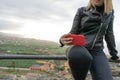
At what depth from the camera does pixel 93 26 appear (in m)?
4.66

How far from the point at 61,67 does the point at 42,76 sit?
33cm

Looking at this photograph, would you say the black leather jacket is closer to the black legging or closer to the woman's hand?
the black legging

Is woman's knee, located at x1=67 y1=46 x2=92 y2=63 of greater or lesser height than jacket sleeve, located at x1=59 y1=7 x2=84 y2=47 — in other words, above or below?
below

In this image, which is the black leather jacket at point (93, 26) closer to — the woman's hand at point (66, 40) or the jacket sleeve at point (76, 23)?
the jacket sleeve at point (76, 23)

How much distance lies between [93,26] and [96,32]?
2.9 inches

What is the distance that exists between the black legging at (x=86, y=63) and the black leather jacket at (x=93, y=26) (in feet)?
0.35

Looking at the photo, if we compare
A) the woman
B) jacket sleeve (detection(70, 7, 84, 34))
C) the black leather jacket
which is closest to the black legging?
the woman

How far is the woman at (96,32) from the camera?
446 cm

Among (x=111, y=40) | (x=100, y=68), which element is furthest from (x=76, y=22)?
(x=100, y=68)

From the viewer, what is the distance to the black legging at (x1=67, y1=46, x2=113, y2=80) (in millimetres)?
4035

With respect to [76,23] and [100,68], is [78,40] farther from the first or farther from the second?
[76,23]

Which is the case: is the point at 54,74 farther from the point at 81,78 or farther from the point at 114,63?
the point at 81,78

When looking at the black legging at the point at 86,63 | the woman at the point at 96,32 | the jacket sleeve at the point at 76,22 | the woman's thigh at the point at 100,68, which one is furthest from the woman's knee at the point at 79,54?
the jacket sleeve at the point at 76,22

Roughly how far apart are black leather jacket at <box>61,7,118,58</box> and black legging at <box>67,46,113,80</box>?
4.2 inches
